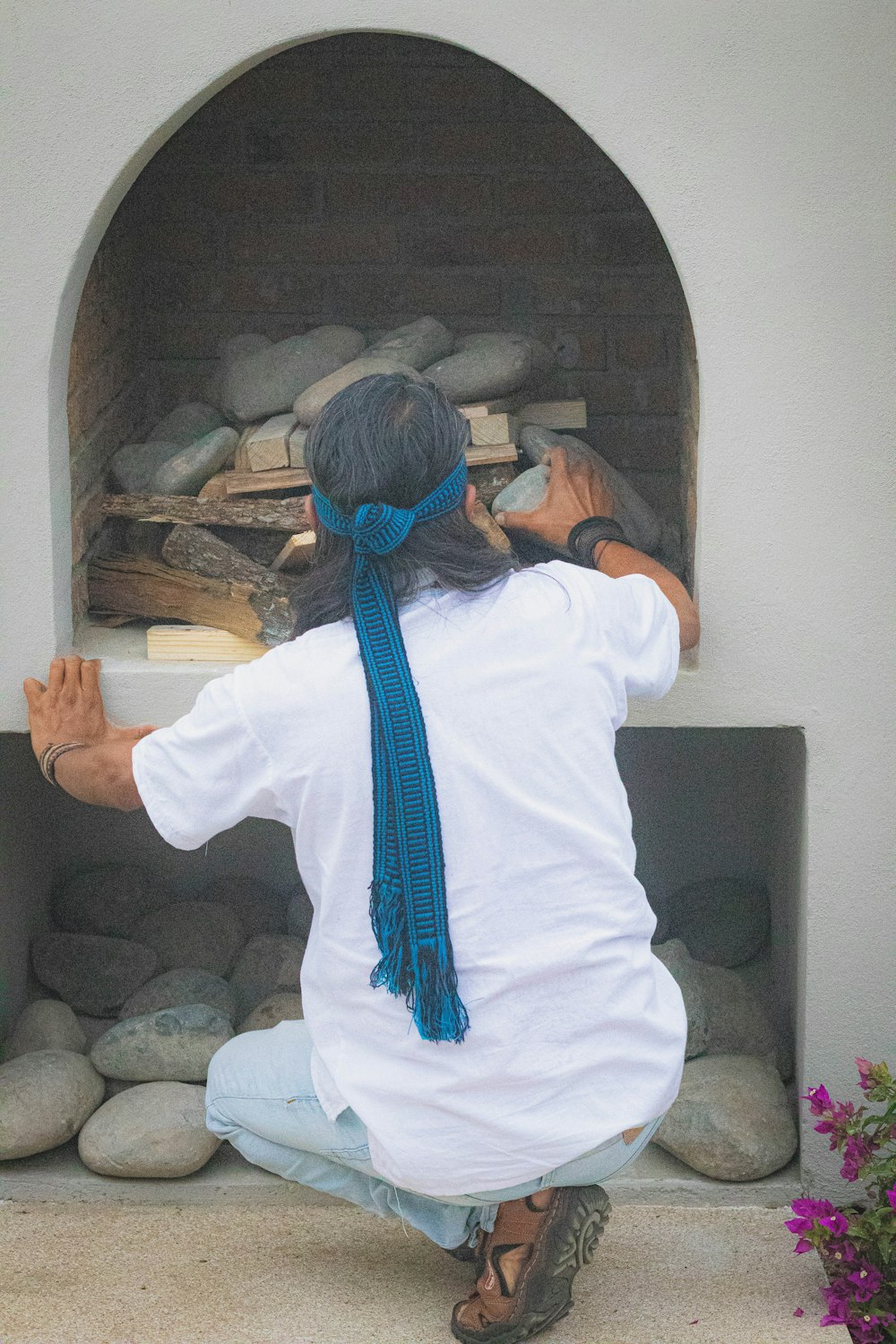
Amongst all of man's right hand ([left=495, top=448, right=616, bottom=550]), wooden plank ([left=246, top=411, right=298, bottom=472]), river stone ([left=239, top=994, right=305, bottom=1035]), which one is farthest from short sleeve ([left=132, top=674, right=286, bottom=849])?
river stone ([left=239, top=994, right=305, bottom=1035])

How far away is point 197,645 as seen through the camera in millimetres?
2809

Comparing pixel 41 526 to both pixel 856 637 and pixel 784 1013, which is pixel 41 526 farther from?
pixel 784 1013

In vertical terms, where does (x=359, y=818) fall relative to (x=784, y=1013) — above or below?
above

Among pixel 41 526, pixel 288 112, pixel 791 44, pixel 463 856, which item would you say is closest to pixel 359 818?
pixel 463 856

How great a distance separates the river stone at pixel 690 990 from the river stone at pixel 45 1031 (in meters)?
1.40

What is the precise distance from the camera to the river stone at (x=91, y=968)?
3408mm

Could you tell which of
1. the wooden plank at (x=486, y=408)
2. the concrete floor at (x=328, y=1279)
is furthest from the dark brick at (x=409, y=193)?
the concrete floor at (x=328, y=1279)

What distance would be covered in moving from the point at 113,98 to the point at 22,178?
23 centimetres

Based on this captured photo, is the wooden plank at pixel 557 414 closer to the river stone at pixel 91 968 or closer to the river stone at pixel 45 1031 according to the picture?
the river stone at pixel 91 968

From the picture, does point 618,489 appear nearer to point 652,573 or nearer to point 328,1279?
point 652,573

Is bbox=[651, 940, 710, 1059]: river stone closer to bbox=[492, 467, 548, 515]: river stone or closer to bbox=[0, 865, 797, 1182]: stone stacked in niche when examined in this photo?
bbox=[0, 865, 797, 1182]: stone stacked in niche

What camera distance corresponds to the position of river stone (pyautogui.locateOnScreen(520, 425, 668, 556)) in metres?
2.97

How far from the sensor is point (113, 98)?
2500 mm

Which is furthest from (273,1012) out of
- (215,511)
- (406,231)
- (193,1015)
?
(406,231)
